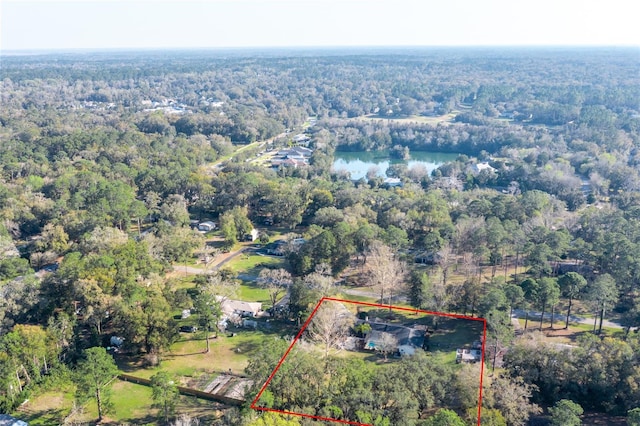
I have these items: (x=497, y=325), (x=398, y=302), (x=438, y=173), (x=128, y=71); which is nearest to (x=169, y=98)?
(x=128, y=71)

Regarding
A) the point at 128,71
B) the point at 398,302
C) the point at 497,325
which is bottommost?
the point at 398,302

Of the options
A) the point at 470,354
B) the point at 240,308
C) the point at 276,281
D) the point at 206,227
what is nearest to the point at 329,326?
the point at 276,281

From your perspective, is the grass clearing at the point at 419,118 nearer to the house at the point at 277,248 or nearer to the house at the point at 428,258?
the house at the point at 277,248

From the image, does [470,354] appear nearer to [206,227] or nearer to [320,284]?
[320,284]

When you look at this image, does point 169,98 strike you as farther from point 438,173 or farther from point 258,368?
point 258,368

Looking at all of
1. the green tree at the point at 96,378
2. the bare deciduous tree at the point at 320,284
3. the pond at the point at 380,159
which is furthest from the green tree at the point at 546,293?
the pond at the point at 380,159
